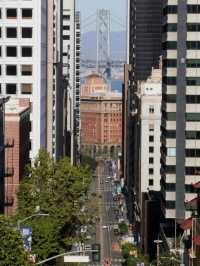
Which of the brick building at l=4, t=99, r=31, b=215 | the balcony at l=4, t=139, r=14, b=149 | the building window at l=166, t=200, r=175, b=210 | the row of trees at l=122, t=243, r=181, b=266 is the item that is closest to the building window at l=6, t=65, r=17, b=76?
the brick building at l=4, t=99, r=31, b=215

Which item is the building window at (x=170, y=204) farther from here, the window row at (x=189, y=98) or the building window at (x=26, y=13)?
the building window at (x=26, y=13)

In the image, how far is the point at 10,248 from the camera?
45969mm

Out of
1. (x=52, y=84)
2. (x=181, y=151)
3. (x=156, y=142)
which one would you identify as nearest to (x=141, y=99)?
(x=156, y=142)

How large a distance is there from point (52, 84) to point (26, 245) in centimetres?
9496

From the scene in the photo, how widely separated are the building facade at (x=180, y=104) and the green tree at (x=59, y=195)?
33475mm

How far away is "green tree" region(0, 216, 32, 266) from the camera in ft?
150

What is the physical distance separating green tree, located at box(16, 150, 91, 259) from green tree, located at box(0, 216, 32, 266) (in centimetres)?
2639

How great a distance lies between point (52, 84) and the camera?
152m

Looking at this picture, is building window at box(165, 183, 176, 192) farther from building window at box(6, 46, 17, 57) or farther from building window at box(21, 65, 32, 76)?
building window at box(6, 46, 17, 57)

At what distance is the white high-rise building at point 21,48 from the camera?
103562 millimetres

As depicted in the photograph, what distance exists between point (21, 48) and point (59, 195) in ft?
92.0

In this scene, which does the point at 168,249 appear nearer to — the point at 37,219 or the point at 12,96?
the point at 12,96

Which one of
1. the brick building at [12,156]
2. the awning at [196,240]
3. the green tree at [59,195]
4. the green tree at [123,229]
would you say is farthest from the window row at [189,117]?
the green tree at [123,229]

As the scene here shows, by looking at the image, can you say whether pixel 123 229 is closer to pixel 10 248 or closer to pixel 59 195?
pixel 59 195
